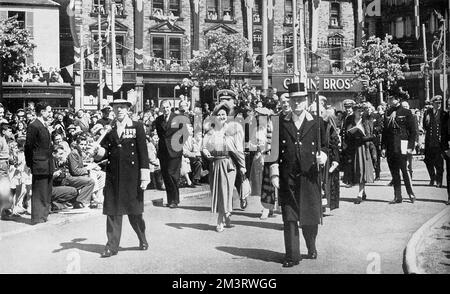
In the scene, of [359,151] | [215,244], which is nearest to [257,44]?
[359,151]

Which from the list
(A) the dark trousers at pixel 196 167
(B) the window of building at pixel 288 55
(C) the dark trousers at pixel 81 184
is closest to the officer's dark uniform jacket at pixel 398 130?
(A) the dark trousers at pixel 196 167

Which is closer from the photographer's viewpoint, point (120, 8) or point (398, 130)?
point (398, 130)

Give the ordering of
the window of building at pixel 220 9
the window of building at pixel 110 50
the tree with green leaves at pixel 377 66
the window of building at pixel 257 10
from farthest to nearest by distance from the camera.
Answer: the tree with green leaves at pixel 377 66
the window of building at pixel 257 10
the window of building at pixel 110 50
the window of building at pixel 220 9

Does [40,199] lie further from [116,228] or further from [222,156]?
[222,156]

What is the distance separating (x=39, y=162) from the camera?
976cm

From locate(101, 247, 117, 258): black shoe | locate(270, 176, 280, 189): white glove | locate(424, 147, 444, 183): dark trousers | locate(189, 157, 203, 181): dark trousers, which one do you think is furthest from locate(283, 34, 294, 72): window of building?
locate(101, 247, 117, 258): black shoe

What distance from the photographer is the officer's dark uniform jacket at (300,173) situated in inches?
268

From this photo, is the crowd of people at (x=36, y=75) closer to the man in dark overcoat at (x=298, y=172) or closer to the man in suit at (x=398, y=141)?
the man in suit at (x=398, y=141)

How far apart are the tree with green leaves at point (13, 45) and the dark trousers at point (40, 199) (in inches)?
805

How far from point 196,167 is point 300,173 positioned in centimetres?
829

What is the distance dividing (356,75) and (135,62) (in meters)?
15.9
